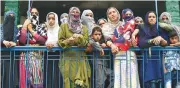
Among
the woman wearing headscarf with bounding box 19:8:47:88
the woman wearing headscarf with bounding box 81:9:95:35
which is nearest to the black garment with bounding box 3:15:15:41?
the woman wearing headscarf with bounding box 19:8:47:88

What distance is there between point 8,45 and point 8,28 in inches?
11.0

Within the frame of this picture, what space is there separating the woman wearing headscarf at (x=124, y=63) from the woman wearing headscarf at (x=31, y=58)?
1.23 meters

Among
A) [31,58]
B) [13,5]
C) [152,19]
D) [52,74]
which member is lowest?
[52,74]

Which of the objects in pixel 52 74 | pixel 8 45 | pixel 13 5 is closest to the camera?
pixel 8 45

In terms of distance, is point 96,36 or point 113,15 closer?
point 96,36

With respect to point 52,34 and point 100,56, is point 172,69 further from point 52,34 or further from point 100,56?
point 52,34

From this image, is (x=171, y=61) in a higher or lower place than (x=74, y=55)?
lower

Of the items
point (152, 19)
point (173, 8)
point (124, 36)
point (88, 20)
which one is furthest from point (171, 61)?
point (173, 8)

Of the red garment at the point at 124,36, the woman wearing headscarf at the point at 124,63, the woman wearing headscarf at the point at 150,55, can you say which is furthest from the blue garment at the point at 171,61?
the red garment at the point at 124,36

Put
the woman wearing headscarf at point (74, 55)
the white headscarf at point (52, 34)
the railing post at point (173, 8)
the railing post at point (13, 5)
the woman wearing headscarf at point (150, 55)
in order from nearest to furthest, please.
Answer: the woman wearing headscarf at point (74, 55) < the woman wearing headscarf at point (150, 55) < the white headscarf at point (52, 34) < the railing post at point (173, 8) < the railing post at point (13, 5)

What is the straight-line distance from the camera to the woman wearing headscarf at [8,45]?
9.06 meters

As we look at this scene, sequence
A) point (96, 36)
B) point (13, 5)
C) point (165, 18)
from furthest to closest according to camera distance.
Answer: point (13, 5) < point (165, 18) < point (96, 36)

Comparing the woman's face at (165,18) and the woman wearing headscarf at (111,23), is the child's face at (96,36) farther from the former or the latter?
the woman's face at (165,18)

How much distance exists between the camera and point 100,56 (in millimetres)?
9117
